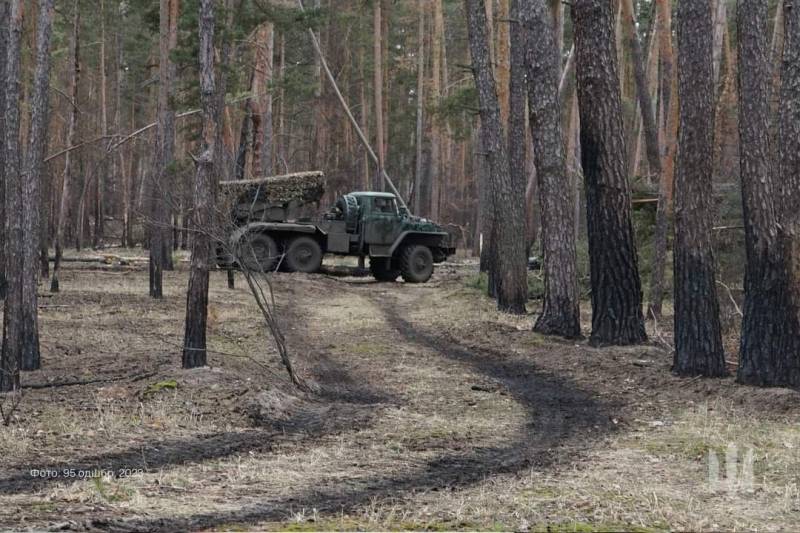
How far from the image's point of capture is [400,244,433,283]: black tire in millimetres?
25578

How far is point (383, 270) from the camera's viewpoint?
26266mm

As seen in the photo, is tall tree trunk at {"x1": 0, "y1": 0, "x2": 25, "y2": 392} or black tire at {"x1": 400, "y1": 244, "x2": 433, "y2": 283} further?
black tire at {"x1": 400, "y1": 244, "x2": 433, "y2": 283}

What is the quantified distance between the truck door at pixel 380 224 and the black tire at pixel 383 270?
0.79 m

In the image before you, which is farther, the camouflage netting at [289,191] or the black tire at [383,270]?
the black tire at [383,270]

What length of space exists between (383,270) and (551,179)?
12.6 m

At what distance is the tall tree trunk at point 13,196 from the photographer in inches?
375

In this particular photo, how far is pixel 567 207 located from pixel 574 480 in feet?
27.0

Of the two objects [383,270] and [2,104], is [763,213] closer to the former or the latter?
[2,104]

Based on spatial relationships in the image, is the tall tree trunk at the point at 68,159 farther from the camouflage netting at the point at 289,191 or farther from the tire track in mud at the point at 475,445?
the tire track in mud at the point at 475,445

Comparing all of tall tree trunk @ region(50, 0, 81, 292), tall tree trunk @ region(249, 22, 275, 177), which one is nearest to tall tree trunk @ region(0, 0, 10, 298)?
tall tree trunk @ region(50, 0, 81, 292)

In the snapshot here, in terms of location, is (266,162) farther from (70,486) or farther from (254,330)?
(70,486)

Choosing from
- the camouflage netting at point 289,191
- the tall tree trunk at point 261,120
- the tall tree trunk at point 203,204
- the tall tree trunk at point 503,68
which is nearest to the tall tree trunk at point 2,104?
the tall tree trunk at point 203,204

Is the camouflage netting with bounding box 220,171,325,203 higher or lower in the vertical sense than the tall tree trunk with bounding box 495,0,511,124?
lower

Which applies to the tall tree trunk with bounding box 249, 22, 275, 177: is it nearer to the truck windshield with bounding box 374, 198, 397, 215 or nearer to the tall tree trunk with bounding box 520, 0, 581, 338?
the truck windshield with bounding box 374, 198, 397, 215
